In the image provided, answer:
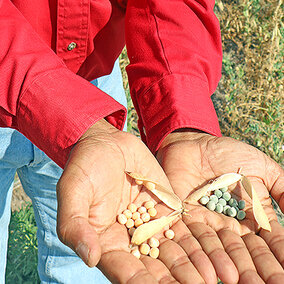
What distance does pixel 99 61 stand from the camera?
→ 1.57 meters

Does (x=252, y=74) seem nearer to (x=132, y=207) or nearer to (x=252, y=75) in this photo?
(x=252, y=75)

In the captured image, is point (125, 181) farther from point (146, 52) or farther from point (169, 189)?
point (146, 52)

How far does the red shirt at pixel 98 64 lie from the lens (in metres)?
1.22

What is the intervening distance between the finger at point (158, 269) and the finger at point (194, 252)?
0.25ft

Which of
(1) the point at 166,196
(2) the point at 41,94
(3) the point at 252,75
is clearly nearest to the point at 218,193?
(1) the point at 166,196

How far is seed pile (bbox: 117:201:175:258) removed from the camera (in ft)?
3.82

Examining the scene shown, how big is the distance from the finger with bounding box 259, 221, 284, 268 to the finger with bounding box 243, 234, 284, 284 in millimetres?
14

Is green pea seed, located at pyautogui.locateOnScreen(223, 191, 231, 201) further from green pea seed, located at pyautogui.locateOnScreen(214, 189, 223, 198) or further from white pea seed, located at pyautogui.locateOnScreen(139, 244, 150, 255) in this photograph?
white pea seed, located at pyautogui.locateOnScreen(139, 244, 150, 255)

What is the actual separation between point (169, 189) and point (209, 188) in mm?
114

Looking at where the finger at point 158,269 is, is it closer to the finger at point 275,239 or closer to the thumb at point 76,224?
the thumb at point 76,224

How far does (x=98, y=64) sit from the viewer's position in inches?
62.0

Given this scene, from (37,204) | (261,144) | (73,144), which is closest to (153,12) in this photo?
(73,144)

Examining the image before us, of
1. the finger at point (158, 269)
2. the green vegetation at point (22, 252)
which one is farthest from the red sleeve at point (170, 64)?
the green vegetation at point (22, 252)

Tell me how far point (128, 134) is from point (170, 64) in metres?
0.30
